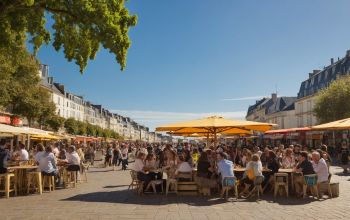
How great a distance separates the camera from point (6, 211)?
10.2 m

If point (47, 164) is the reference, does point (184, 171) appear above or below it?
below

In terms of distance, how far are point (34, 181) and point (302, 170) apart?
892 centimetres

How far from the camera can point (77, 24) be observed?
33.8ft

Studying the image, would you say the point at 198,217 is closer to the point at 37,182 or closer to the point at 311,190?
the point at 311,190

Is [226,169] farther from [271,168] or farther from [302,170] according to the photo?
[302,170]

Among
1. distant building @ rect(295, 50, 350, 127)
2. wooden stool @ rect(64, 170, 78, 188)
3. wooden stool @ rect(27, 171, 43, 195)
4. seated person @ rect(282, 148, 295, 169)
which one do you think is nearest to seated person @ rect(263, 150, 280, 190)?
seated person @ rect(282, 148, 295, 169)

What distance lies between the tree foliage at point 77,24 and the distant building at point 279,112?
74705 millimetres

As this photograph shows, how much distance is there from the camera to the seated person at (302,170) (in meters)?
12.9

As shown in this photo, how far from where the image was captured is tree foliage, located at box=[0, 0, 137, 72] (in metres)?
9.38

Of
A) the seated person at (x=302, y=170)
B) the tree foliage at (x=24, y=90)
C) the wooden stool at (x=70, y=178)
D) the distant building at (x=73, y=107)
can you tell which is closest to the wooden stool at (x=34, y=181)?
the wooden stool at (x=70, y=178)

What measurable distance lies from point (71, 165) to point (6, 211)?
5.94 metres

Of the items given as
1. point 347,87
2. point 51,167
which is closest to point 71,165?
point 51,167

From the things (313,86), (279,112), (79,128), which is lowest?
(79,128)

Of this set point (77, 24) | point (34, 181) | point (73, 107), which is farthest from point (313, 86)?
point (77, 24)
